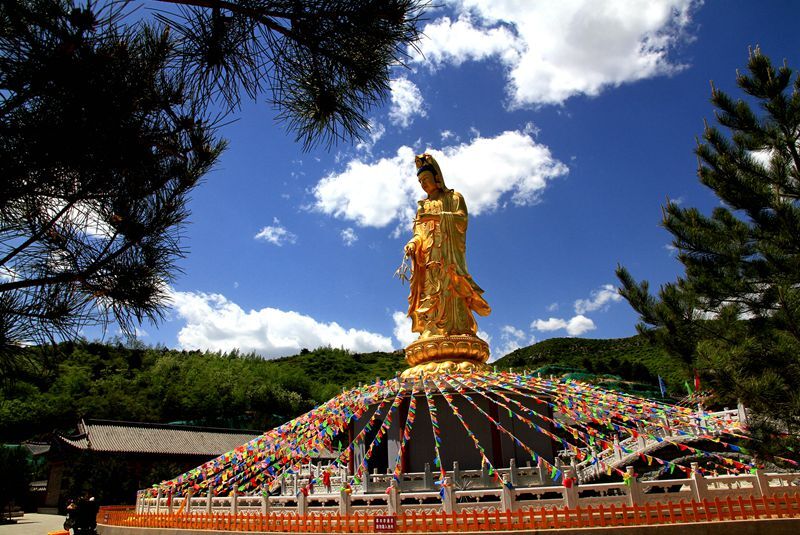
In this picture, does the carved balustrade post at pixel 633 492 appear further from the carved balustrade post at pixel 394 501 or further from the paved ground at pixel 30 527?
the paved ground at pixel 30 527

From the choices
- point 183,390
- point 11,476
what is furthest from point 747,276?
point 183,390

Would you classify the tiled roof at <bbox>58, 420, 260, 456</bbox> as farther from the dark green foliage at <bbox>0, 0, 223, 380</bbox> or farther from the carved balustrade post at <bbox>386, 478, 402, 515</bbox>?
the dark green foliage at <bbox>0, 0, 223, 380</bbox>

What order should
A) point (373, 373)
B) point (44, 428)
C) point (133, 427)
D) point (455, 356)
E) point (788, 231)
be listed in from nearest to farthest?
point (788, 231), point (455, 356), point (133, 427), point (44, 428), point (373, 373)

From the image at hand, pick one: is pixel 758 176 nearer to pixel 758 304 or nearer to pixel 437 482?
pixel 758 304

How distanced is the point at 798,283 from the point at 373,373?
79.0 meters

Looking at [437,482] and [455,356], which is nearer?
[437,482]

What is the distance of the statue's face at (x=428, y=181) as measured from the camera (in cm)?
1895

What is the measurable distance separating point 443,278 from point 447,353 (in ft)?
8.52

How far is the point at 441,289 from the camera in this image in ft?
56.8

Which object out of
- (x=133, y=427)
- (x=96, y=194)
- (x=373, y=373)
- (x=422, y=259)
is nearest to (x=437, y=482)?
(x=422, y=259)

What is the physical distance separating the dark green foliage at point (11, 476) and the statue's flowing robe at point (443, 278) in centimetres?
2184

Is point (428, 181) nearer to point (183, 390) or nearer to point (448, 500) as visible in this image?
point (448, 500)

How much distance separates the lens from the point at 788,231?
11305 mm

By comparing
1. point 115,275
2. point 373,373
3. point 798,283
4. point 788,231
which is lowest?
point 115,275
